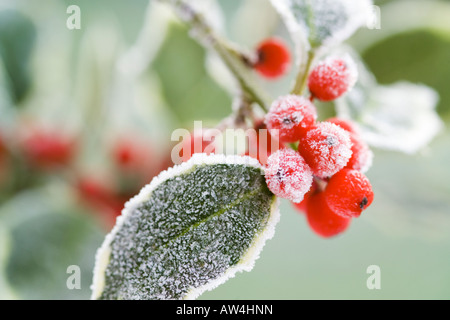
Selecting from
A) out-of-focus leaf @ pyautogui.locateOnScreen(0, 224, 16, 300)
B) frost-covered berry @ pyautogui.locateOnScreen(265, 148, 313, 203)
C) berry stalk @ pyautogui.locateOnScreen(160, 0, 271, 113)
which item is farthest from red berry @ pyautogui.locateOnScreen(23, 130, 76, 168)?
frost-covered berry @ pyautogui.locateOnScreen(265, 148, 313, 203)

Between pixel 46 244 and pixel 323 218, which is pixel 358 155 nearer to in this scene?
pixel 323 218

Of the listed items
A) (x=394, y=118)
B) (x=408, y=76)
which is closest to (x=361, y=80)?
(x=394, y=118)

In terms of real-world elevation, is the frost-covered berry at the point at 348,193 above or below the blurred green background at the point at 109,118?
below

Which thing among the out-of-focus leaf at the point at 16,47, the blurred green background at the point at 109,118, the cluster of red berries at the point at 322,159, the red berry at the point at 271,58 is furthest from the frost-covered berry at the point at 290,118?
the out-of-focus leaf at the point at 16,47

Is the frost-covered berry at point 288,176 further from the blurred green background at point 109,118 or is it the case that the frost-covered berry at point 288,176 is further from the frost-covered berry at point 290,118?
the blurred green background at point 109,118

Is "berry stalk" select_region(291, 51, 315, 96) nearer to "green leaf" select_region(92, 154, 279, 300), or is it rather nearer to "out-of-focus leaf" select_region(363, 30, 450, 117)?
"green leaf" select_region(92, 154, 279, 300)

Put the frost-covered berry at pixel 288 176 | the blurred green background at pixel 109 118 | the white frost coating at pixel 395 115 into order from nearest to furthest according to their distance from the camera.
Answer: the frost-covered berry at pixel 288 176
the white frost coating at pixel 395 115
the blurred green background at pixel 109 118
